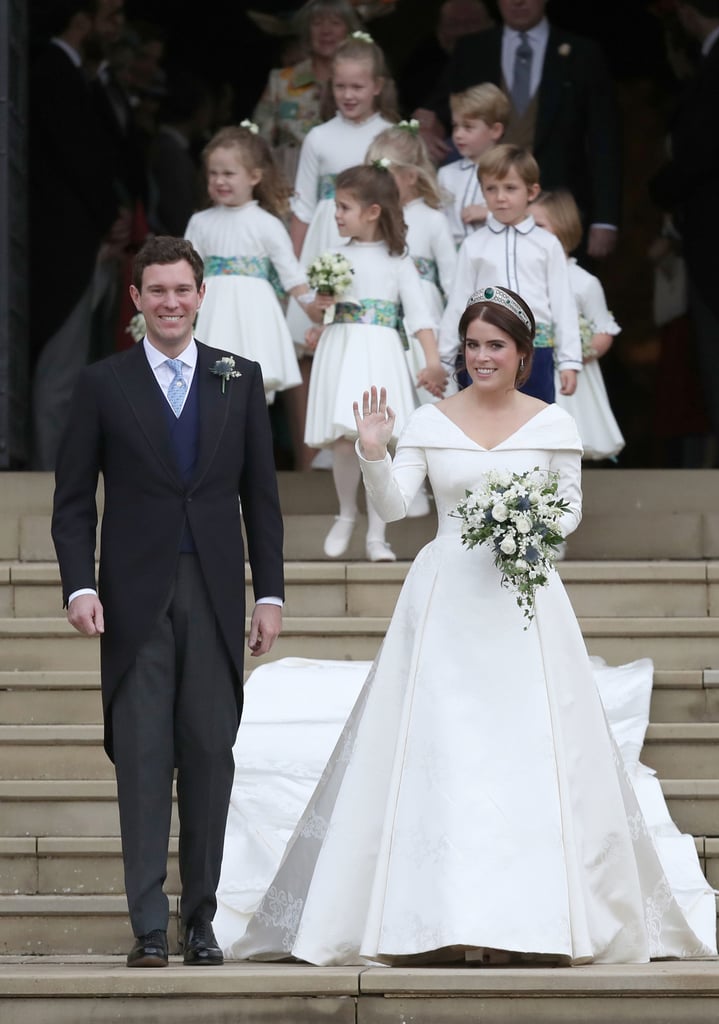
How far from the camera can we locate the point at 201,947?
5598 mm

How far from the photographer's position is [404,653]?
580 centimetres

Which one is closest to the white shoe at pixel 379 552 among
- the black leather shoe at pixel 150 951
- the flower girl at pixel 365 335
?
the flower girl at pixel 365 335

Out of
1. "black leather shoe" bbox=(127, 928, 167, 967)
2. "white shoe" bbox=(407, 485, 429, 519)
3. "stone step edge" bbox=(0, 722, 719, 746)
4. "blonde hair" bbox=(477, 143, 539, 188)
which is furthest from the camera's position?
"white shoe" bbox=(407, 485, 429, 519)

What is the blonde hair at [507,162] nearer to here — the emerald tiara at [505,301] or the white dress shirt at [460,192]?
the white dress shirt at [460,192]

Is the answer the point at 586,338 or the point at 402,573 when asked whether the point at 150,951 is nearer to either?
the point at 402,573

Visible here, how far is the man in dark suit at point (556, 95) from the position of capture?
35.9ft

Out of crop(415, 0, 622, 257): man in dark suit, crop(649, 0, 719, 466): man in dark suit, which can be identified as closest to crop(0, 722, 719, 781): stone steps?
crop(415, 0, 622, 257): man in dark suit

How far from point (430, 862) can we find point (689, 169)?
691 cm

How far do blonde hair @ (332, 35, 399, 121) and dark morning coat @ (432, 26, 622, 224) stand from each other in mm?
934

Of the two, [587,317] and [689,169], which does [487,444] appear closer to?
[587,317]

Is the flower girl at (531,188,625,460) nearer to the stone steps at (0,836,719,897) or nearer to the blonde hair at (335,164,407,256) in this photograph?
the blonde hair at (335,164,407,256)

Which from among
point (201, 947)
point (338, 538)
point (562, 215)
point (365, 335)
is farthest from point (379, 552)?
point (201, 947)

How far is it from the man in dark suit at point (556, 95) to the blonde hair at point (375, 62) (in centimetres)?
88

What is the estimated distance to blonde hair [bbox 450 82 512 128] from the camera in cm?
987
